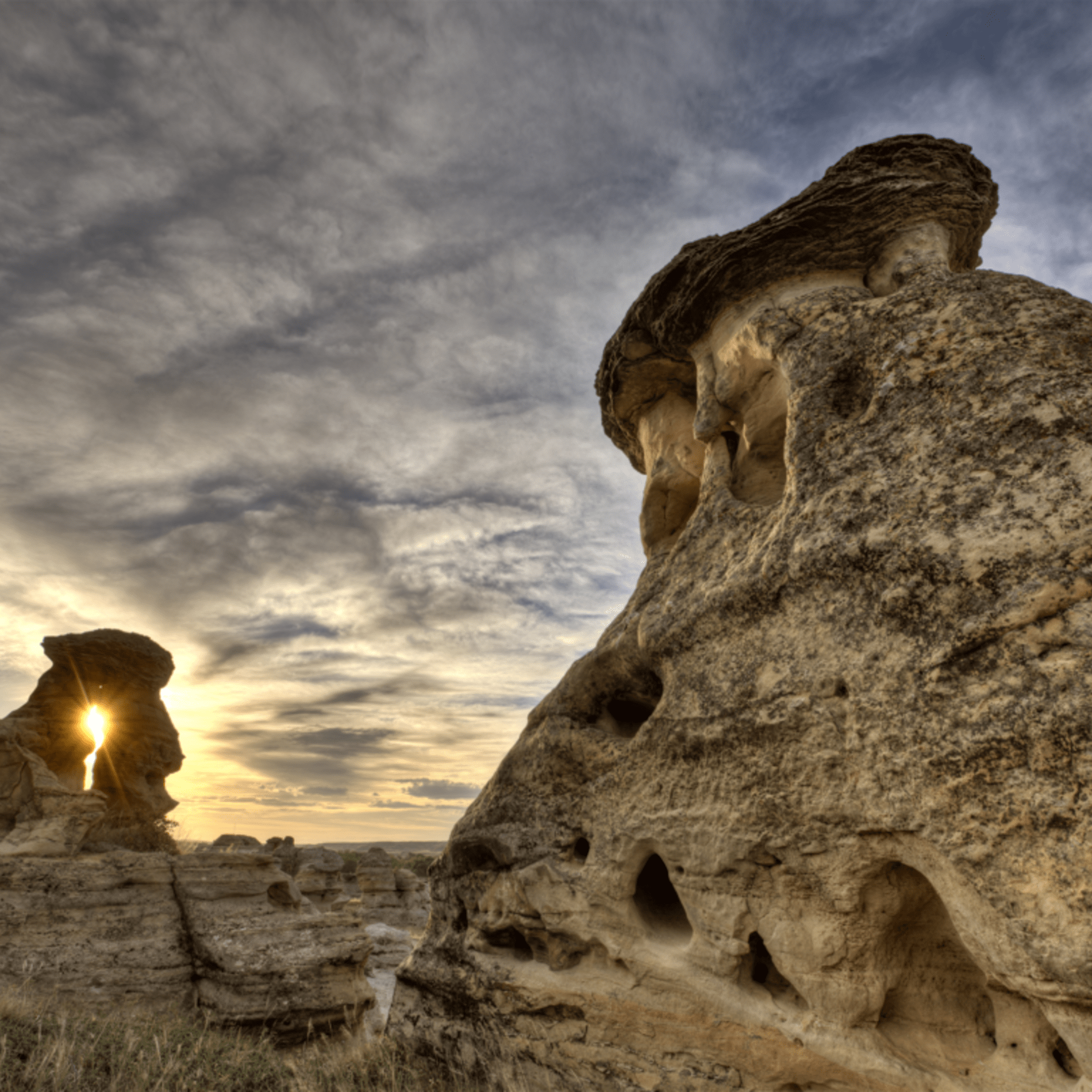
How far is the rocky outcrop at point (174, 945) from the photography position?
10.3 meters

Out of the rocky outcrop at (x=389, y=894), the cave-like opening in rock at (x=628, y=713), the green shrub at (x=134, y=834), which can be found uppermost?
the cave-like opening in rock at (x=628, y=713)

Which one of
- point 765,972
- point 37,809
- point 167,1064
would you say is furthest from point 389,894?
point 765,972

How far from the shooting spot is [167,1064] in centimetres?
673

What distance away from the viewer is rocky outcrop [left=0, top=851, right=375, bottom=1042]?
10.3 m

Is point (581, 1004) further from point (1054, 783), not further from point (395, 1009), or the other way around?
point (1054, 783)

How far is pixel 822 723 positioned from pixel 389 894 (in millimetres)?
30270

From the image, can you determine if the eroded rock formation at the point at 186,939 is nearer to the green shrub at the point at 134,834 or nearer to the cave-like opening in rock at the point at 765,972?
the green shrub at the point at 134,834

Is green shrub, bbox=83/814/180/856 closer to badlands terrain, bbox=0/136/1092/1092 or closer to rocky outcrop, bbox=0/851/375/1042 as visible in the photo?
rocky outcrop, bbox=0/851/375/1042

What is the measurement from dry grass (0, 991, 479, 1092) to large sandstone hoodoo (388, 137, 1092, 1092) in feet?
1.33

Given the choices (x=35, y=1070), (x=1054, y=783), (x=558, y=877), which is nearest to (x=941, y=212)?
(x=1054, y=783)

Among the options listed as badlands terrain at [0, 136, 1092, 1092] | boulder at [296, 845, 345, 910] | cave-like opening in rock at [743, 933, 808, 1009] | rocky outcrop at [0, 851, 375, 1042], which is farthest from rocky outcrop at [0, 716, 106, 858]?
Answer: cave-like opening in rock at [743, 933, 808, 1009]

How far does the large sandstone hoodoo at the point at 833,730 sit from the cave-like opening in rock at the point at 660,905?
0.11ft

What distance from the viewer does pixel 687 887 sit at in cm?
534

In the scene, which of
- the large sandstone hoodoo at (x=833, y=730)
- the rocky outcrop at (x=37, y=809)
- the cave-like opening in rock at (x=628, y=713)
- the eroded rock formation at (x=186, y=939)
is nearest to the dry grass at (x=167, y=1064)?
the large sandstone hoodoo at (x=833, y=730)
